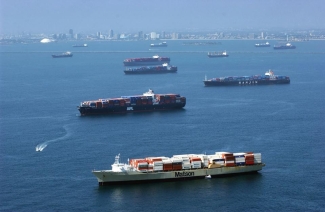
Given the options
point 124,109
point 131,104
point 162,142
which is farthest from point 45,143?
point 131,104

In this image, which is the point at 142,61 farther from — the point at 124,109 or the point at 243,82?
the point at 124,109

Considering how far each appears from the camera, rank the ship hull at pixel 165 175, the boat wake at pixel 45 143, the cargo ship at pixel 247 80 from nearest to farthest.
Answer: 1. the ship hull at pixel 165 175
2. the boat wake at pixel 45 143
3. the cargo ship at pixel 247 80

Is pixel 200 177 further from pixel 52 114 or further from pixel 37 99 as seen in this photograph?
pixel 37 99

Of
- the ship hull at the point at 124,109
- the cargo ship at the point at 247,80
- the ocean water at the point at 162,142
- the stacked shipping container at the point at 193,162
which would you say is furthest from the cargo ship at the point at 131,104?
the stacked shipping container at the point at 193,162

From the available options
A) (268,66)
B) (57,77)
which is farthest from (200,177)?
(268,66)

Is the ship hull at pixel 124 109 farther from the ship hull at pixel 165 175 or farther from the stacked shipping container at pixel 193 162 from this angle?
the ship hull at pixel 165 175

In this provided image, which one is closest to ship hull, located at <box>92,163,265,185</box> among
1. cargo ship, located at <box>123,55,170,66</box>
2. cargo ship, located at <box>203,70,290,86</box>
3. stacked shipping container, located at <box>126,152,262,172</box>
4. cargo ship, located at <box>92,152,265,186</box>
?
cargo ship, located at <box>92,152,265,186</box>
